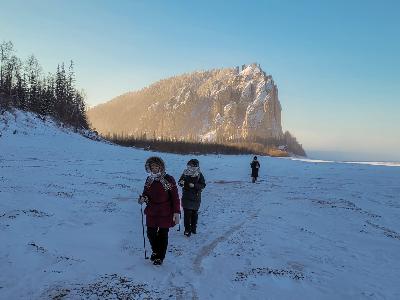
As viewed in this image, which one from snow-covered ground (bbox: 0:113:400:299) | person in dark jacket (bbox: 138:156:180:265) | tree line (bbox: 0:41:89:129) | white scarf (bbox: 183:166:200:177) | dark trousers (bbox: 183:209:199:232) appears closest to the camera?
snow-covered ground (bbox: 0:113:400:299)

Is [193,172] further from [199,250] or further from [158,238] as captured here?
[158,238]

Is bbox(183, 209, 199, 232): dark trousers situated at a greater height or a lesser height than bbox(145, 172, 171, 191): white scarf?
lesser

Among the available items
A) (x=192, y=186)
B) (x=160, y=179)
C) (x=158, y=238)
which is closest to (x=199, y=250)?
(x=158, y=238)

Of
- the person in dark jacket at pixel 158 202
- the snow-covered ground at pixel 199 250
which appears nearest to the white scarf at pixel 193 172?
the snow-covered ground at pixel 199 250

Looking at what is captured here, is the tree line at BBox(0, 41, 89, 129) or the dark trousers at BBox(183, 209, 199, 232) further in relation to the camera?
the tree line at BBox(0, 41, 89, 129)

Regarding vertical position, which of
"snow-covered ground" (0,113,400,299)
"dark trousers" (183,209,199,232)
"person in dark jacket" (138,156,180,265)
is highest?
"person in dark jacket" (138,156,180,265)

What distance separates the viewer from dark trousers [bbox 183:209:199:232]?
10594mm

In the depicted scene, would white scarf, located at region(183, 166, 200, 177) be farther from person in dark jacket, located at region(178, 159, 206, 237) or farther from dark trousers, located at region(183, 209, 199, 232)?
dark trousers, located at region(183, 209, 199, 232)

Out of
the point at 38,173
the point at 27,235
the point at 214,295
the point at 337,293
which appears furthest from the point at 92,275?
the point at 38,173

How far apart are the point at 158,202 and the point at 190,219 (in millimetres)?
3148

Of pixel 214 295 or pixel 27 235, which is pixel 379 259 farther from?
pixel 27 235

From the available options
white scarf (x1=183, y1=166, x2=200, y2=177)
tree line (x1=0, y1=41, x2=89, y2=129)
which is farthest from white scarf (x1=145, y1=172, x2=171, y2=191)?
tree line (x1=0, y1=41, x2=89, y2=129)

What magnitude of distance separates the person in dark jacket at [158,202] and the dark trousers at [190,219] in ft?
9.05

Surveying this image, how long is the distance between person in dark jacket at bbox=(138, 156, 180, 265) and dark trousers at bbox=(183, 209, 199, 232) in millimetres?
2759
